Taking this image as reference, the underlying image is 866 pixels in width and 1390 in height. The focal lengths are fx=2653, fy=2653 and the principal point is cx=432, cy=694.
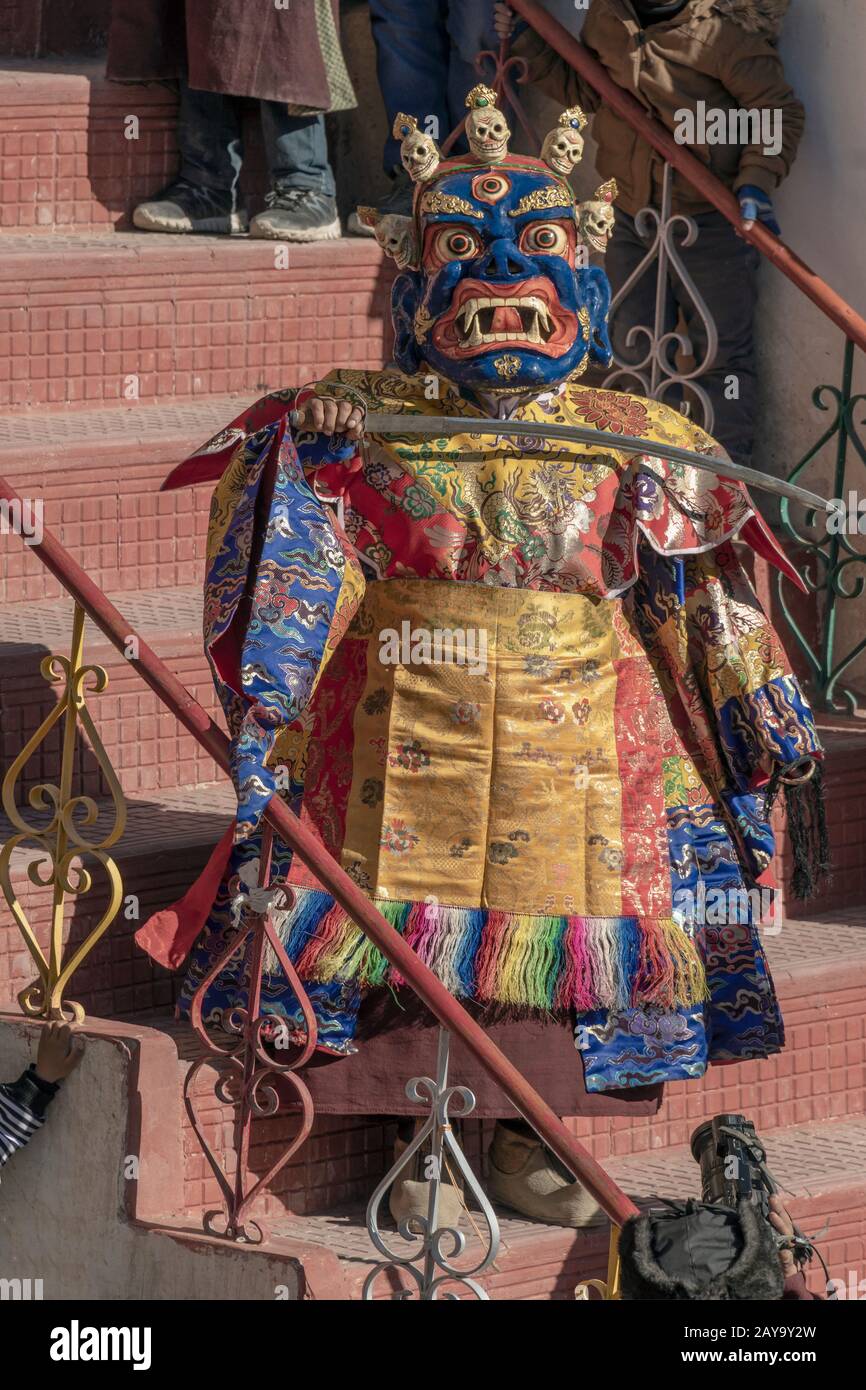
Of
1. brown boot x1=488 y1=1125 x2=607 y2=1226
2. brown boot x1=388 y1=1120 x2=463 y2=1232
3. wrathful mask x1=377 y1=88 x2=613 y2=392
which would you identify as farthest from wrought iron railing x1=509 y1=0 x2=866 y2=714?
brown boot x1=388 y1=1120 x2=463 y2=1232

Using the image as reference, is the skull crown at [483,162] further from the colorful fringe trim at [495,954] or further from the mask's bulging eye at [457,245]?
the colorful fringe trim at [495,954]

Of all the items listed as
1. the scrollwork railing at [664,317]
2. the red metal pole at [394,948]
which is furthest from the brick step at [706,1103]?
the scrollwork railing at [664,317]

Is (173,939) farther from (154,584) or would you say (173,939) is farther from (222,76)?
(222,76)

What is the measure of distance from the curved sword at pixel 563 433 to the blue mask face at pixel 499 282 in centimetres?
12

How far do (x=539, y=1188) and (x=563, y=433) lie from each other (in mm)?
1401

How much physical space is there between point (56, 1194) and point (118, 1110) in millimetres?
250

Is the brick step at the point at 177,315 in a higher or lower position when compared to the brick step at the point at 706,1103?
higher

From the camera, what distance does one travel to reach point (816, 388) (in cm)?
618

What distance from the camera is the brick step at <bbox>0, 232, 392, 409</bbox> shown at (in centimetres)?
622

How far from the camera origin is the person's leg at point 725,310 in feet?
21.0

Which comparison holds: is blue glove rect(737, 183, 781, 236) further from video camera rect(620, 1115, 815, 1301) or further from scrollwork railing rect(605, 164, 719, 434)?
video camera rect(620, 1115, 815, 1301)

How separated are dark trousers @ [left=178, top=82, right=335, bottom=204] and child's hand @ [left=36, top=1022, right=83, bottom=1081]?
270 cm

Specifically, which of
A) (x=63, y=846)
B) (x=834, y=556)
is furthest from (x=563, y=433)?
(x=834, y=556)
